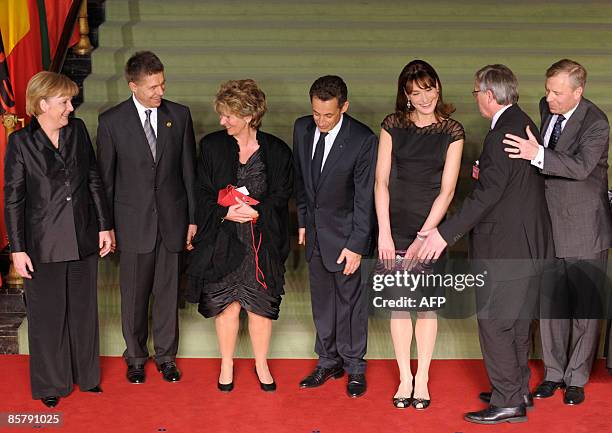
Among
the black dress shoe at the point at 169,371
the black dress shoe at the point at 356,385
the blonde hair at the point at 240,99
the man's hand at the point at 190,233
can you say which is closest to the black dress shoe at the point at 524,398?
the black dress shoe at the point at 356,385

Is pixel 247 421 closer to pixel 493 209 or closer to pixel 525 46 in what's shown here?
pixel 493 209

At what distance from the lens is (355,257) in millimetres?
5141

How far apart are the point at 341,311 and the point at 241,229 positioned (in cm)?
68

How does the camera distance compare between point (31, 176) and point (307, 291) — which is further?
point (307, 291)

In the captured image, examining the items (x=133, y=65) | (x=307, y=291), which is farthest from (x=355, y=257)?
(x=133, y=65)

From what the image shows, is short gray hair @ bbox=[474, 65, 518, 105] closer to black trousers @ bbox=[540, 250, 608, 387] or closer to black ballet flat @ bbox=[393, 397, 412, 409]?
black trousers @ bbox=[540, 250, 608, 387]

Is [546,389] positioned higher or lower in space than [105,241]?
lower

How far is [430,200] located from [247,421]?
4.55ft

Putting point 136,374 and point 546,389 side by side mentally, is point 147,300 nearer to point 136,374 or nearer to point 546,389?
point 136,374

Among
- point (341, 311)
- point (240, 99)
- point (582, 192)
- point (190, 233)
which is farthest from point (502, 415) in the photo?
point (240, 99)

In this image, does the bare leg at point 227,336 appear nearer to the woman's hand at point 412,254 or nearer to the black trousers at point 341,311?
the black trousers at point 341,311

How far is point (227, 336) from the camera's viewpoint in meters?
5.24

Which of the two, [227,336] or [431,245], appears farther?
[227,336]

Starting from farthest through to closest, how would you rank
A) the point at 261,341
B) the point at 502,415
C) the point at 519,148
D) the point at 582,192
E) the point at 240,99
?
the point at 261,341, the point at 582,192, the point at 240,99, the point at 502,415, the point at 519,148
